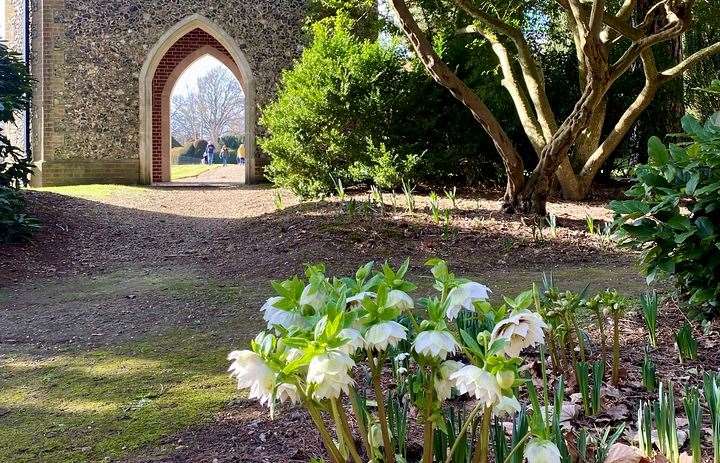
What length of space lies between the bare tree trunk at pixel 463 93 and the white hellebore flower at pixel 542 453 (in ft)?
21.2

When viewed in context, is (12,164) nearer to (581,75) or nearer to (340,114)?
(340,114)

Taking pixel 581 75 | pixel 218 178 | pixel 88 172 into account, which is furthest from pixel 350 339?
pixel 218 178

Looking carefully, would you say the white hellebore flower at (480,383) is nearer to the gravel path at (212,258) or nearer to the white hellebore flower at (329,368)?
the white hellebore flower at (329,368)

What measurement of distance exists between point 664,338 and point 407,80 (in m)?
7.72

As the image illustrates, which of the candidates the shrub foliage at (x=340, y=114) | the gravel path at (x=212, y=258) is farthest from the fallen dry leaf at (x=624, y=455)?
the shrub foliage at (x=340, y=114)

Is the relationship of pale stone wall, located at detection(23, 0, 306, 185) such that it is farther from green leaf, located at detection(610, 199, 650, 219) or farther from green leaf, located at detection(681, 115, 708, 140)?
green leaf, located at detection(610, 199, 650, 219)

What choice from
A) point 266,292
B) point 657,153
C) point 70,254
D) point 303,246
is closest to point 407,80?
point 303,246

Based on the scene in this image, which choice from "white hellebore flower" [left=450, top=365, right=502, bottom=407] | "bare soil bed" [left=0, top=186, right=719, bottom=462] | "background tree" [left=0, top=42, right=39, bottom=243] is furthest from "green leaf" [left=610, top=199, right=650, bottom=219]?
"background tree" [left=0, top=42, right=39, bottom=243]

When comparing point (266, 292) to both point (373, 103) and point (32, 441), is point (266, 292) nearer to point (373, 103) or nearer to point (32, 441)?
point (32, 441)

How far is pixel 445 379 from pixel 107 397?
5.77 ft

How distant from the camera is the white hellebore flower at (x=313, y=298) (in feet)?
4.63

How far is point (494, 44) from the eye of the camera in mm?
9828

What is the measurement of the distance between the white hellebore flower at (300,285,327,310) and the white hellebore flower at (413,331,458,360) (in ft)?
0.70

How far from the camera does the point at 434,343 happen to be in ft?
4.36
